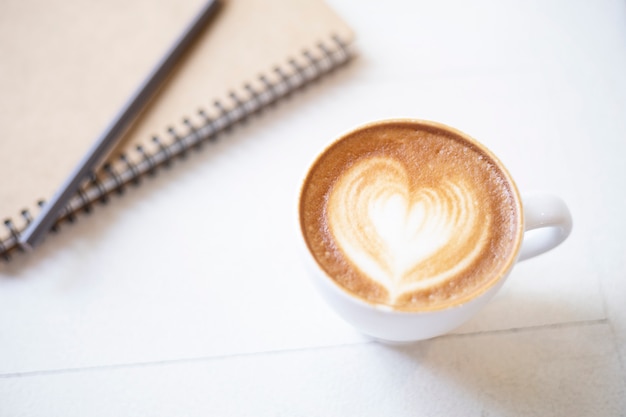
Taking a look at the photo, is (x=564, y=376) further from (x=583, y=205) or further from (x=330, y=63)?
(x=330, y=63)

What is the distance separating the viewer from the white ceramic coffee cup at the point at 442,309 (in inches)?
18.2

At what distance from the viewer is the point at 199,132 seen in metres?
0.73

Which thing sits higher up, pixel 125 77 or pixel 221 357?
pixel 125 77

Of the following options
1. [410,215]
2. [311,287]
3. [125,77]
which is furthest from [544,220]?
[125,77]

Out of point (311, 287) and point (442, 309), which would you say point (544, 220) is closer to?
point (442, 309)

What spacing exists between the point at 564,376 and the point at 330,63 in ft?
1.56

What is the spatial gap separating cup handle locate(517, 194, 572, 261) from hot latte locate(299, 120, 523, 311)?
2 cm

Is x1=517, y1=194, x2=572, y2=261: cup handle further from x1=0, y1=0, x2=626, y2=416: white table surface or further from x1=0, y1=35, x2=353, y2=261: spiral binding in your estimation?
x1=0, y1=35, x2=353, y2=261: spiral binding

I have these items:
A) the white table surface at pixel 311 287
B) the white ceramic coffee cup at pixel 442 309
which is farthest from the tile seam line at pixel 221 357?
the white ceramic coffee cup at pixel 442 309

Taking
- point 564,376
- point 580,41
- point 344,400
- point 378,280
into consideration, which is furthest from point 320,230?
point 580,41

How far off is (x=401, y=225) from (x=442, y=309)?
91 mm

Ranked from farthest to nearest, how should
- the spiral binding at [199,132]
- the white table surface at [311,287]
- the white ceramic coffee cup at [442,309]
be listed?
the spiral binding at [199,132] → the white table surface at [311,287] → the white ceramic coffee cup at [442,309]

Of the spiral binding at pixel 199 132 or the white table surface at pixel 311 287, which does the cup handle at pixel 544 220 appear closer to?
the white table surface at pixel 311 287

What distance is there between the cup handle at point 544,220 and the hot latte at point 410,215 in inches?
0.7
